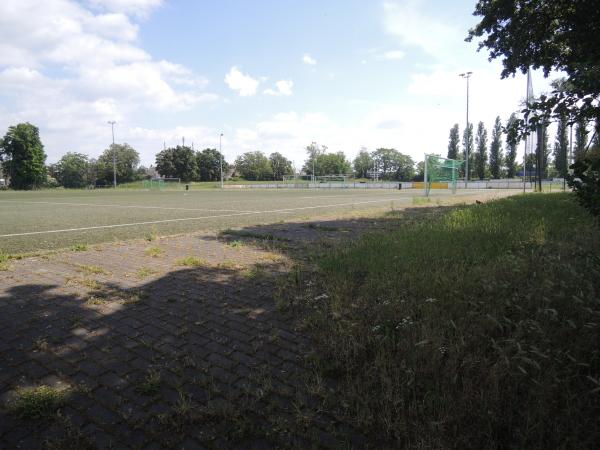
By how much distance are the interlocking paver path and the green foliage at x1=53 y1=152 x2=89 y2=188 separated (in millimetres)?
107218

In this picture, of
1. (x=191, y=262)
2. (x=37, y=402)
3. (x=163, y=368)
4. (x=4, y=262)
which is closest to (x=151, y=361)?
(x=163, y=368)

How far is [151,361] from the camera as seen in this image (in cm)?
259

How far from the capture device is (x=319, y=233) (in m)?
8.20

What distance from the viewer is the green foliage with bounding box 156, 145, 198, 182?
99000 mm

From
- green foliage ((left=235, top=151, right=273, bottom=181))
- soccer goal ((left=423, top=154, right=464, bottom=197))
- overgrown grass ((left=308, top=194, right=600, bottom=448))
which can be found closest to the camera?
overgrown grass ((left=308, top=194, right=600, bottom=448))

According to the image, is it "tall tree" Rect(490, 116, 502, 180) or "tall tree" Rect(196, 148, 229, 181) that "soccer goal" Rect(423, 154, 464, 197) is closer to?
"tall tree" Rect(490, 116, 502, 180)

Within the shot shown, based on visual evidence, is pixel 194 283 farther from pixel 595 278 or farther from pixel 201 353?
pixel 595 278

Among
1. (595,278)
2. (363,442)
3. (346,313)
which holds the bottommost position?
(363,442)

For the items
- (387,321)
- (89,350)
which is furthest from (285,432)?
(89,350)

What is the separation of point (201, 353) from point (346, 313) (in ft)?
4.22

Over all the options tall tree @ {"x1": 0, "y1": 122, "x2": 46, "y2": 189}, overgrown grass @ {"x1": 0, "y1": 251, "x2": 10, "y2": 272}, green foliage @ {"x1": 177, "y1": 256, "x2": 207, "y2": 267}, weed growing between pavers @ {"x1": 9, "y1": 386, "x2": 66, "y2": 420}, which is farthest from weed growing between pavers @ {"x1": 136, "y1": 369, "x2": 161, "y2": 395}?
tall tree @ {"x1": 0, "y1": 122, "x2": 46, "y2": 189}

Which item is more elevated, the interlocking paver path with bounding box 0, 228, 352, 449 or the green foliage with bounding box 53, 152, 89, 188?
the green foliage with bounding box 53, 152, 89, 188

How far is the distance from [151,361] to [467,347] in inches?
86.8

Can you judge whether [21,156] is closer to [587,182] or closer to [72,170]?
[72,170]
